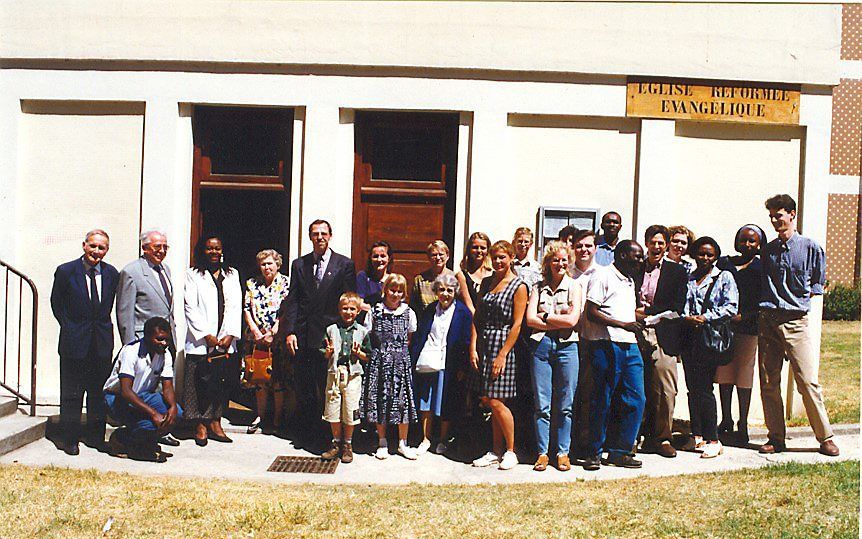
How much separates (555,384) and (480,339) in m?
0.67

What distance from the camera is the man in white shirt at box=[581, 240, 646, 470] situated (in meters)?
6.83

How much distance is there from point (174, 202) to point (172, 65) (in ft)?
4.22

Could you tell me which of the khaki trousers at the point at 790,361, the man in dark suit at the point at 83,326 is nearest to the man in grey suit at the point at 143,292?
the man in dark suit at the point at 83,326

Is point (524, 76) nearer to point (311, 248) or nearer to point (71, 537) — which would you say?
point (311, 248)

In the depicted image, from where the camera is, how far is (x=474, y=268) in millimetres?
7480

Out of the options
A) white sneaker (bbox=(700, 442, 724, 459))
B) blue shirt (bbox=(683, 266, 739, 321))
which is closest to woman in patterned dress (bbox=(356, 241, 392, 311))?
blue shirt (bbox=(683, 266, 739, 321))

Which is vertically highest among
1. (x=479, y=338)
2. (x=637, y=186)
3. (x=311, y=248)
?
(x=637, y=186)

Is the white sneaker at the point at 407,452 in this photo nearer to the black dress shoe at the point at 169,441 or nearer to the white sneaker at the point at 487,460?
the white sneaker at the point at 487,460

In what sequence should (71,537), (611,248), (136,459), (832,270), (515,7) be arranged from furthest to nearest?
(832,270) < (515,7) < (611,248) < (136,459) < (71,537)

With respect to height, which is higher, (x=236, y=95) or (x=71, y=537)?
(x=236, y=95)

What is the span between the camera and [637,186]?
8.58m

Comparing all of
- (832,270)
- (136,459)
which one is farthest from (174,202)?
(832,270)

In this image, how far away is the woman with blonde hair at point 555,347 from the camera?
6.72 m

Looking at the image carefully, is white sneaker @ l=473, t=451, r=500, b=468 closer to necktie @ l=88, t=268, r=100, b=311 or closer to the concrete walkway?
the concrete walkway
